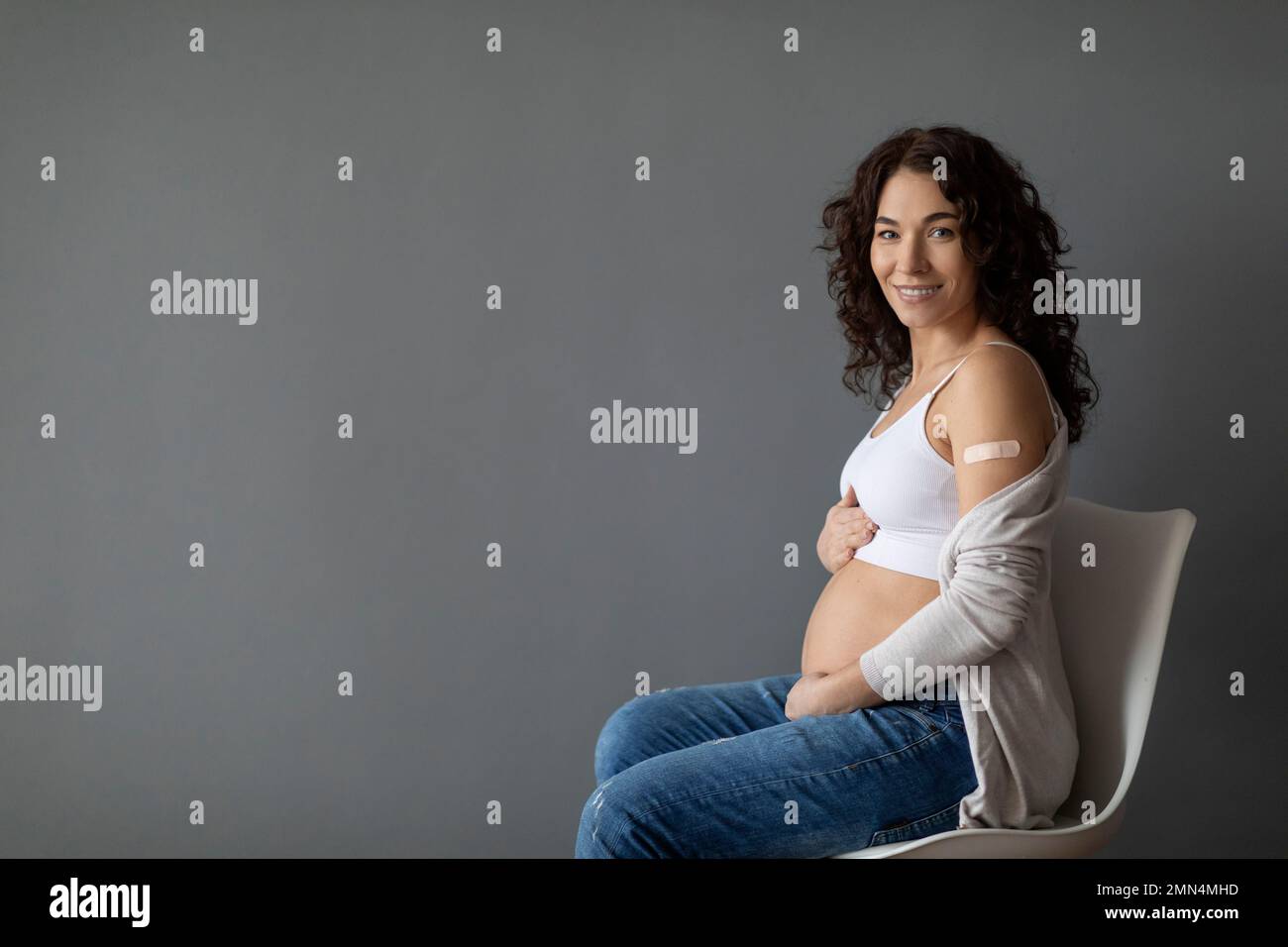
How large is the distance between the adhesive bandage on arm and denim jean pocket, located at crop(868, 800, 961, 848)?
0.40 m

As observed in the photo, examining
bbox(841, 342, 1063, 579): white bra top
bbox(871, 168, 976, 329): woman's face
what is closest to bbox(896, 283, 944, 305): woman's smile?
bbox(871, 168, 976, 329): woman's face

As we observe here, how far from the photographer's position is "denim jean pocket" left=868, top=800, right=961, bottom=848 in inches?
46.8

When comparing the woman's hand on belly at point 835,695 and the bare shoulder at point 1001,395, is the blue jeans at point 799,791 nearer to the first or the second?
the woman's hand on belly at point 835,695

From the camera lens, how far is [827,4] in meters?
1.95

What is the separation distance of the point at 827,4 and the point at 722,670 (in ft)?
4.22

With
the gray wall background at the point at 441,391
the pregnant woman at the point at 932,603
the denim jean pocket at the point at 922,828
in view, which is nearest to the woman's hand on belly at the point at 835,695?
the pregnant woman at the point at 932,603

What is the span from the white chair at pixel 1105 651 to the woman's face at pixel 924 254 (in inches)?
14.5

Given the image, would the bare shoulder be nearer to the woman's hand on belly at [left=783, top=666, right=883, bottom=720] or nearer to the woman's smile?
the woman's smile

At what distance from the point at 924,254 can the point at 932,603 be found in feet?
1.54

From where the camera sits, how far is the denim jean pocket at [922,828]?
119cm

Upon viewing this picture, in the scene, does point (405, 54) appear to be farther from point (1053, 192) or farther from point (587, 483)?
point (1053, 192)
